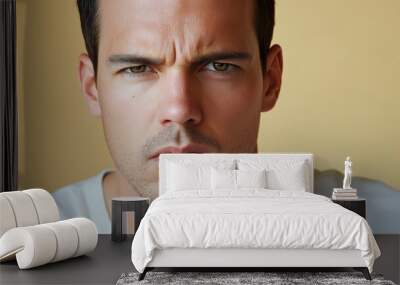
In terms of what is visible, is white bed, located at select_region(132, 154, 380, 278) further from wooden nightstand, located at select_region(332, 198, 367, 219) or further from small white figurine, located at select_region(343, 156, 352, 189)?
small white figurine, located at select_region(343, 156, 352, 189)

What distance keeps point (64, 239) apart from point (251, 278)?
59.1 inches

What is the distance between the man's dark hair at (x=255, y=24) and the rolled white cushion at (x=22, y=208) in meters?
1.85

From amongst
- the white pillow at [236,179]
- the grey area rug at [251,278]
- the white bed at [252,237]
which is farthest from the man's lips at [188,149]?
the grey area rug at [251,278]

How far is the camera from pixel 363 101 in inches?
278

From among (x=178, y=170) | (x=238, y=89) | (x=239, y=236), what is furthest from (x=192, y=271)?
(x=238, y=89)

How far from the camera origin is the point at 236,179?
6328 millimetres

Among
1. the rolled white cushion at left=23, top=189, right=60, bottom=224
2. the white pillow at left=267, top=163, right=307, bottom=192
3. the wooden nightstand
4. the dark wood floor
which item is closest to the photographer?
the dark wood floor

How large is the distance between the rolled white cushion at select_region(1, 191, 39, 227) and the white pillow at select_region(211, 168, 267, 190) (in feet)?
5.23

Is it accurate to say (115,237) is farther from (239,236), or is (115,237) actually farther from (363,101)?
(363,101)

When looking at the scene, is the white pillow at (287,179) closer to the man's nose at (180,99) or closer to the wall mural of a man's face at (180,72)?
the wall mural of a man's face at (180,72)

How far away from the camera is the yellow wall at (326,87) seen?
7043 mm

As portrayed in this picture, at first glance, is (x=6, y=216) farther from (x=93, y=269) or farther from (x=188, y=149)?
(x=188, y=149)

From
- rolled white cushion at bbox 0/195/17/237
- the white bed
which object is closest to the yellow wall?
rolled white cushion at bbox 0/195/17/237

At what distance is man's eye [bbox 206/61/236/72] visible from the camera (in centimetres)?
678
